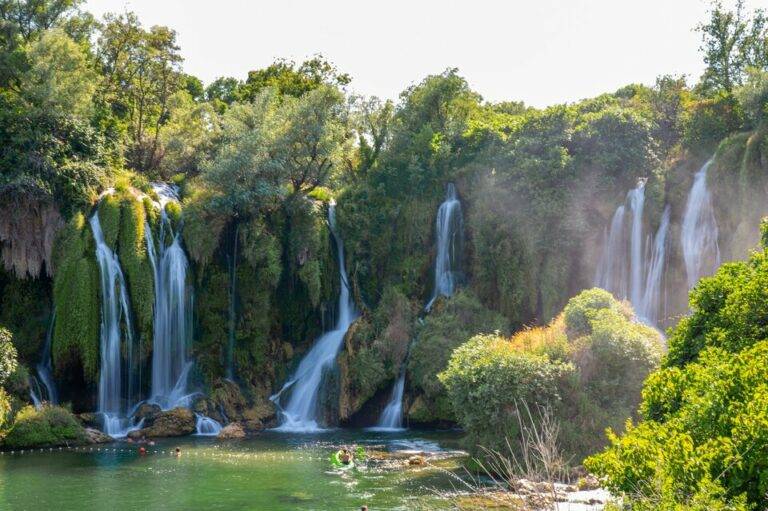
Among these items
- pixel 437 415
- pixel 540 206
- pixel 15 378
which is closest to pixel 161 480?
pixel 15 378

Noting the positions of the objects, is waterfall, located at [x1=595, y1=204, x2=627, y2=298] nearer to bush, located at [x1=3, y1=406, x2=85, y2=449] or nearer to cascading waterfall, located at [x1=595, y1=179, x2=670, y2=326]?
cascading waterfall, located at [x1=595, y1=179, x2=670, y2=326]

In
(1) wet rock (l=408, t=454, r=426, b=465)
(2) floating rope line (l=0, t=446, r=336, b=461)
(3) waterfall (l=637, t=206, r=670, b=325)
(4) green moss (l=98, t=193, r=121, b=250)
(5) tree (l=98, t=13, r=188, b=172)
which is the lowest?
(1) wet rock (l=408, t=454, r=426, b=465)

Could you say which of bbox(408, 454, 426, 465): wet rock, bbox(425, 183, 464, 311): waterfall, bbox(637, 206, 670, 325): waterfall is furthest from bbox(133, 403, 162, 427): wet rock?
bbox(637, 206, 670, 325): waterfall

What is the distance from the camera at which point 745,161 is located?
31391 mm

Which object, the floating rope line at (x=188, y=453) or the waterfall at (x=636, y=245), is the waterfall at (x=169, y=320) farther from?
the waterfall at (x=636, y=245)

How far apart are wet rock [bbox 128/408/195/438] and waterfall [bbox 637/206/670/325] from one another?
18736 millimetres

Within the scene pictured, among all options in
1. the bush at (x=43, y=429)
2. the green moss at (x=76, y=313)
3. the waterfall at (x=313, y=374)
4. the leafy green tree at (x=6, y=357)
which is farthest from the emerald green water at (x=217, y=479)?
the green moss at (x=76, y=313)

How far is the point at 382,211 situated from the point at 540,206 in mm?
8616

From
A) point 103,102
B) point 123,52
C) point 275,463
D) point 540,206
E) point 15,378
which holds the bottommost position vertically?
point 275,463

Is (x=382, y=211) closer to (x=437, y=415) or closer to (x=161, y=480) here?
(x=437, y=415)

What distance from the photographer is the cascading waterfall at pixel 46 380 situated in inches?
1249

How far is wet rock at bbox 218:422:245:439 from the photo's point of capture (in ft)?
102

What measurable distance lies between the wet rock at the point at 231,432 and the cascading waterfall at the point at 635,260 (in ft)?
53.3

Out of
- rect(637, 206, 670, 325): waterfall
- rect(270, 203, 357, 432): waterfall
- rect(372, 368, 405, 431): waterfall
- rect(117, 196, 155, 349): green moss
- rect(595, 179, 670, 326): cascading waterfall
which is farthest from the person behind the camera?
rect(270, 203, 357, 432): waterfall
